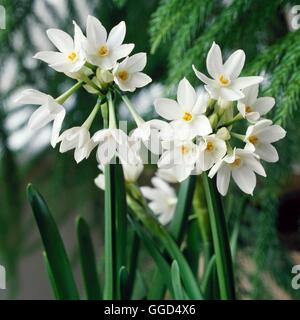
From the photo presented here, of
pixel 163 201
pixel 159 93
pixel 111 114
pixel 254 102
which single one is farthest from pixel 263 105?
pixel 159 93

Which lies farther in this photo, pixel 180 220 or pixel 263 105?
pixel 180 220

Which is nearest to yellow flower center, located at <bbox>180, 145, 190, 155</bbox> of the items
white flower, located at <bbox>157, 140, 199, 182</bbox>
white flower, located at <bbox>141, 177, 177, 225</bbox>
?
white flower, located at <bbox>157, 140, 199, 182</bbox>

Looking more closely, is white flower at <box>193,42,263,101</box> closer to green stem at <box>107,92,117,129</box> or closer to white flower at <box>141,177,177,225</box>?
green stem at <box>107,92,117,129</box>

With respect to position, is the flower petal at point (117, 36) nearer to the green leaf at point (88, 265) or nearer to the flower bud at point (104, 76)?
the flower bud at point (104, 76)

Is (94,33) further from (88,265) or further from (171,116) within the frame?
(88,265)

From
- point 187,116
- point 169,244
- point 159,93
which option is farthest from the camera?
point 159,93

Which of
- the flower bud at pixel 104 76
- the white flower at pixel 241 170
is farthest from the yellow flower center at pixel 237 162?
the flower bud at pixel 104 76

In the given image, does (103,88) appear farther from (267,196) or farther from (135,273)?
(267,196)
